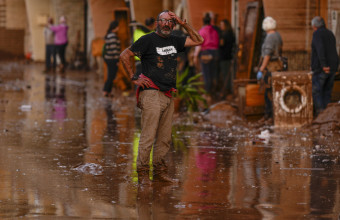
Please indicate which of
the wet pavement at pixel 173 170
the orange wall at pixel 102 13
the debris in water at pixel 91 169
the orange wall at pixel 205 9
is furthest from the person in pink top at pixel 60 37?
the debris in water at pixel 91 169

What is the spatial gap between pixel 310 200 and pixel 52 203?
2.43 m

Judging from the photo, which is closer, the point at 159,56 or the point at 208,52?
the point at 159,56

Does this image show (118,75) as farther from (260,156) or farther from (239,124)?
(260,156)

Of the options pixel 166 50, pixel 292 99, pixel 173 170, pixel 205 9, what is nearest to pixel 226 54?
pixel 205 9

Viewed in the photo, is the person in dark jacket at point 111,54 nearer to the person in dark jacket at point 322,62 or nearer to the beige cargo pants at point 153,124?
the person in dark jacket at point 322,62

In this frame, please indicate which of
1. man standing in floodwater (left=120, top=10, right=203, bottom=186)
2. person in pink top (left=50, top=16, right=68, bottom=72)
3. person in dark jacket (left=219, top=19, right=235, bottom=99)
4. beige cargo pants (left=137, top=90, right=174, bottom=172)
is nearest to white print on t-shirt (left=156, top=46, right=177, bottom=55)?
man standing in floodwater (left=120, top=10, right=203, bottom=186)

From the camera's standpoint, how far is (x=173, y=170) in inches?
383

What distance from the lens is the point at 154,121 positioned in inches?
371

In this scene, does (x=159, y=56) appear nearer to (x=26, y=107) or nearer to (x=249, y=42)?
(x=26, y=107)

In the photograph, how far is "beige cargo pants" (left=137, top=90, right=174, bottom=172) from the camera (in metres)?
Result: 9.43

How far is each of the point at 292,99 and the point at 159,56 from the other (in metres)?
5.17

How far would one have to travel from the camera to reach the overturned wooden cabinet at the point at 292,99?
551 inches

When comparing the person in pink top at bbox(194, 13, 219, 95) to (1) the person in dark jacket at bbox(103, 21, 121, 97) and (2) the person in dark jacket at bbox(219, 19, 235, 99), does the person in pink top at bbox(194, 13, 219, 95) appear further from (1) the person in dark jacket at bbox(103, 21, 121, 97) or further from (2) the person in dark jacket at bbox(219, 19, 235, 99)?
(1) the person in dark jacket at bbox(103, 21, 121, 97)

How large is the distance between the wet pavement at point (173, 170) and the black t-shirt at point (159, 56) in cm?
109
